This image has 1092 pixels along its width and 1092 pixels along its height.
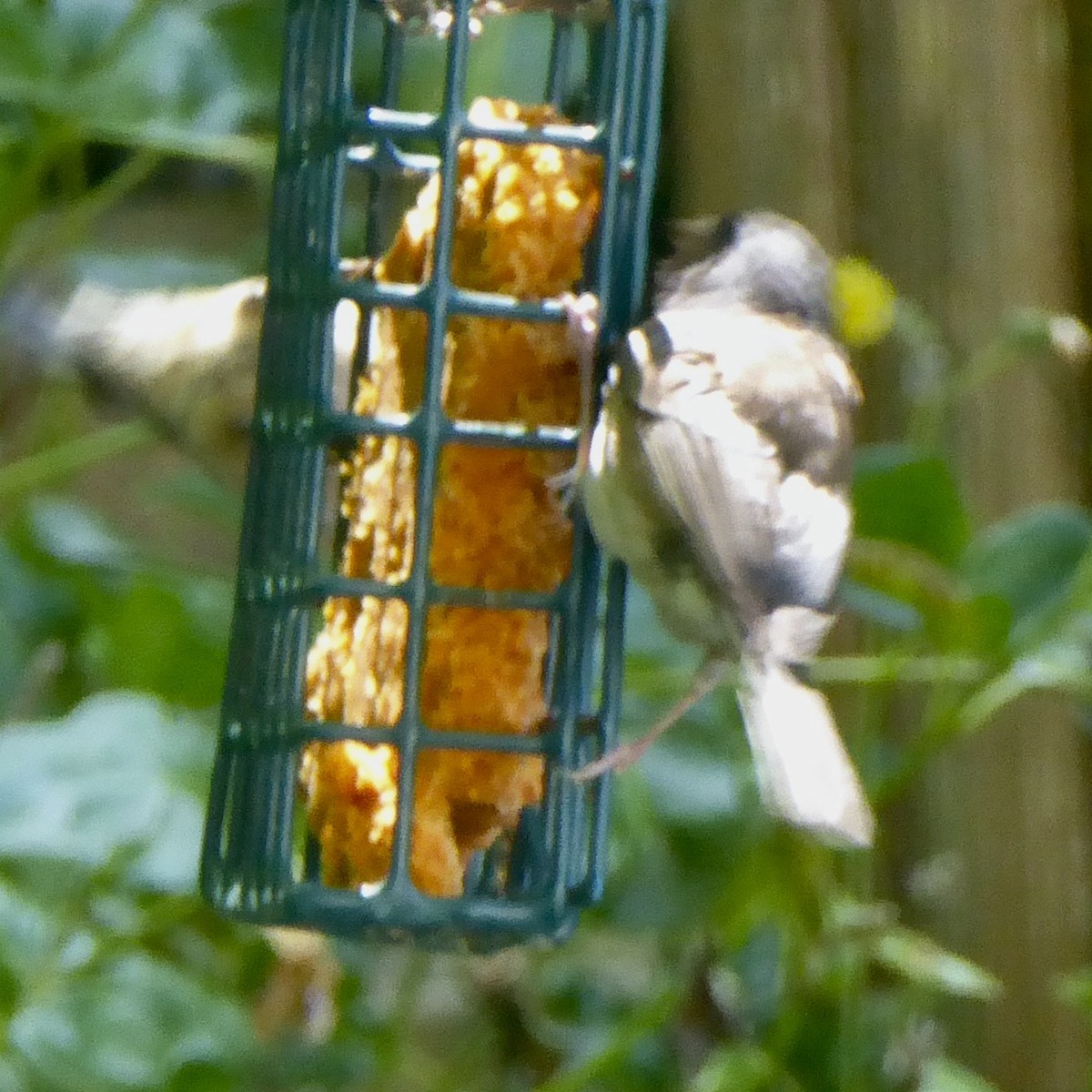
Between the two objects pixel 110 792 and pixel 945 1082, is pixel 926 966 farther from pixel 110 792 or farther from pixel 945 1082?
pixel 110 792

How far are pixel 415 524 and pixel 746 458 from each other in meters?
0.26

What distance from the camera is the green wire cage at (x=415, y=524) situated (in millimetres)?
1117

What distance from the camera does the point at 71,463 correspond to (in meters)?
1.90

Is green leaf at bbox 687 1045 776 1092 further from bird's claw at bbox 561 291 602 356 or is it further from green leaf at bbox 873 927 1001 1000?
bird's claw at bbox 561 291 602 356

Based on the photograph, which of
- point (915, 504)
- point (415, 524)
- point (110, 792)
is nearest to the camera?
point (415, 524)

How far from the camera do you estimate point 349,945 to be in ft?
6.01

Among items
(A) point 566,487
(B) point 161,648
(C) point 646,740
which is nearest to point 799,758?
(C) point 646,740

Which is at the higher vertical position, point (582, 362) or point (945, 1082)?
point (582, 362)

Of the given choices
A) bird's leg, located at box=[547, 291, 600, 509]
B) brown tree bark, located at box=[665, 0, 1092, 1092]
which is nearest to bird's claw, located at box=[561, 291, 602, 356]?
bird's leg, located at box=[547, 291, 600, 509]

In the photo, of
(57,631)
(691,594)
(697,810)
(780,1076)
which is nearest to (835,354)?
(691,594)

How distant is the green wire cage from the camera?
1.12 meters

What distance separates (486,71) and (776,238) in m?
0.58

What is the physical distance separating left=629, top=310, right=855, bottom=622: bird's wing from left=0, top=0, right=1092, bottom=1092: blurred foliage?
0.35 metres

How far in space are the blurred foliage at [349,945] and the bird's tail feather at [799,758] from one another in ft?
1.39
